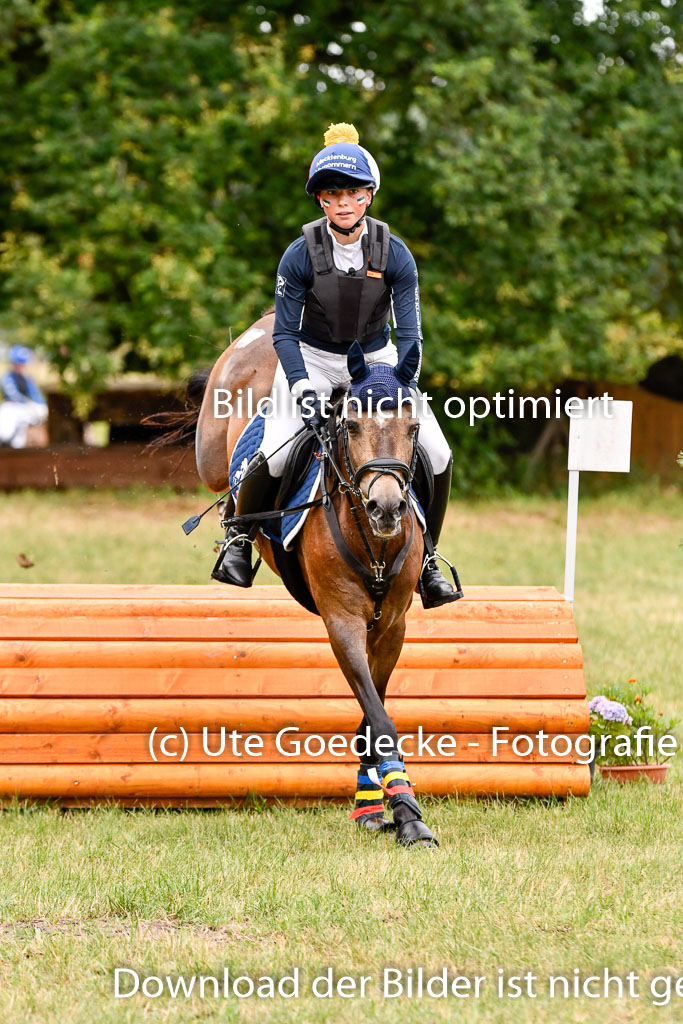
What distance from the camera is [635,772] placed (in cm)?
648

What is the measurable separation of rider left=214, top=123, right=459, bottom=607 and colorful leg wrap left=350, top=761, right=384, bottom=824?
88 centimetres

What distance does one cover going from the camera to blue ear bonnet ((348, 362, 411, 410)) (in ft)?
16.2

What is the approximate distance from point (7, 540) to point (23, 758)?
9.53m

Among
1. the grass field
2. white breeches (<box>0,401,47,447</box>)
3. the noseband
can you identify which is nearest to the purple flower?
the grass field

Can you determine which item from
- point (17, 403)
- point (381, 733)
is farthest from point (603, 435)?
point (17, 403)

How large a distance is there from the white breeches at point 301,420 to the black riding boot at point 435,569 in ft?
0.30

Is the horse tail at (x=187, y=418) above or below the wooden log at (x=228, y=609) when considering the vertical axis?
above

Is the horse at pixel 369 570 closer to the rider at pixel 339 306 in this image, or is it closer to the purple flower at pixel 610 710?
the rider at pixel 339 306

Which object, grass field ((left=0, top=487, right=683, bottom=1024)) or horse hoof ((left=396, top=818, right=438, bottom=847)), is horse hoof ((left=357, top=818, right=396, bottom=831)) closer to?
grass field ((left=0, top=487, right=683, bottom=1024))

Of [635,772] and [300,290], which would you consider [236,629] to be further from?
[635,772]

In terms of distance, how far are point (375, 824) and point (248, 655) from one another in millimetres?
1164

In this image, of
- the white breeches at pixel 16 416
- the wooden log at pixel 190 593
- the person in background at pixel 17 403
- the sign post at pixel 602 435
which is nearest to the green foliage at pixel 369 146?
the person in background at pixel 17 403

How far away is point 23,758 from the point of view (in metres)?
5.97

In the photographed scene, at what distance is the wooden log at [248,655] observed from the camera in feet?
20.0
